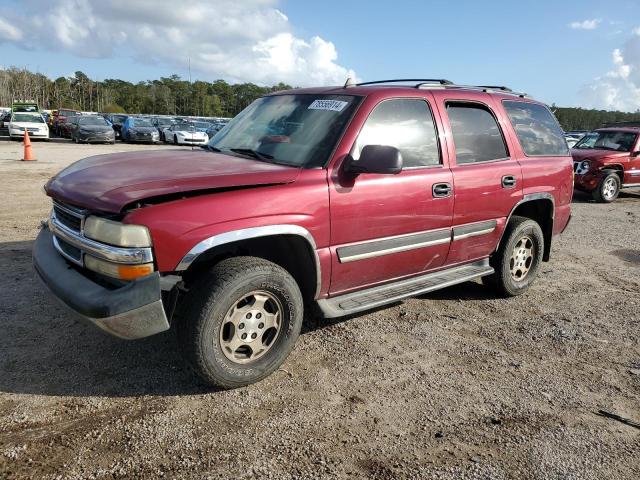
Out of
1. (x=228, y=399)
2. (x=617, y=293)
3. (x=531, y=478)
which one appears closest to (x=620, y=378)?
(x=531, y=478)

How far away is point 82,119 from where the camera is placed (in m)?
25.0

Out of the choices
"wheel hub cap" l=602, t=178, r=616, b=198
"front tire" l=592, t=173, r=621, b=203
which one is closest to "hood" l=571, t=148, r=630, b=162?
"front tire" l=592, t=173, r=621, b=203

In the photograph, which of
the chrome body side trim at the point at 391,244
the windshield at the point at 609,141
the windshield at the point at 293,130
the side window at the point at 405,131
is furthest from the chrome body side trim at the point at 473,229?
the windshield at the point at 609,141

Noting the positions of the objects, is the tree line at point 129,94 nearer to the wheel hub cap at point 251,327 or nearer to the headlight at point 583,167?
the headlight at point 583,167

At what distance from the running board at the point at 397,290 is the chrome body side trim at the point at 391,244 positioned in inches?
11.7

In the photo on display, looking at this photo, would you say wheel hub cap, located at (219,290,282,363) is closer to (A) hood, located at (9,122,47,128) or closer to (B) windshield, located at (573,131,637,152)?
(B) windshield, located at (573,131,637,152)

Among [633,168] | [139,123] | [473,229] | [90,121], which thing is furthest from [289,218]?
[139,123]

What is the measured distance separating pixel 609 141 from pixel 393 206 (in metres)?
11.4

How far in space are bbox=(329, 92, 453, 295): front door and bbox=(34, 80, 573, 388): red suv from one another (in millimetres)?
12

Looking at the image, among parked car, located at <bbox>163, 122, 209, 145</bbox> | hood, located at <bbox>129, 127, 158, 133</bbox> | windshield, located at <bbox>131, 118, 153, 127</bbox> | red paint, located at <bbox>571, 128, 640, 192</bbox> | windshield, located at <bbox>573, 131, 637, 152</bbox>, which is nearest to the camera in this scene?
red paint, located at <bbox>571, 128, 640, 192</bbox>

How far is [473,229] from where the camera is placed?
4.29m

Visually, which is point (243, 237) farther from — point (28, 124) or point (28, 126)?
point (28, 124)

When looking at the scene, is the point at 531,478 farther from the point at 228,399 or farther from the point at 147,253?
the point at 147,253

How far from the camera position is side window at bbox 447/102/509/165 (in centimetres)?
414
